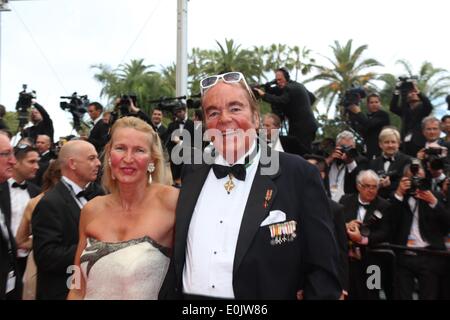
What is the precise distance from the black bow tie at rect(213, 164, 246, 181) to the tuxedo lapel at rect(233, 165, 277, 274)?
0.21 ft

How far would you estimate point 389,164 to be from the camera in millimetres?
6746

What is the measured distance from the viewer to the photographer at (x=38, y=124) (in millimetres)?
9492

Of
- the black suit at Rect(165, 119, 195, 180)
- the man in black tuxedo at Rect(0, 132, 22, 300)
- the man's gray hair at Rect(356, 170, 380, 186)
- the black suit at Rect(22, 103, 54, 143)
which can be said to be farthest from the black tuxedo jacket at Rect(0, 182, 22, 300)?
the black suit at Rect(22, 103, 54, 143)

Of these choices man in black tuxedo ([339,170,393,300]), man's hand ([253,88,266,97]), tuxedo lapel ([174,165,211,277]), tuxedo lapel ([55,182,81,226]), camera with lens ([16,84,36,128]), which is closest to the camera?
tuxedo lapel ([174,165,211,277])

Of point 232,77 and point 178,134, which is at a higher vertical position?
point 232,77

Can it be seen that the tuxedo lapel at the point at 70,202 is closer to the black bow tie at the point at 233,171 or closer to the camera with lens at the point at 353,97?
the black bow tie at the point at 233,171

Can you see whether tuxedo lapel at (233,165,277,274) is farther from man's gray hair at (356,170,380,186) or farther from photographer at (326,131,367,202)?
photographer at (326,131,367,202)

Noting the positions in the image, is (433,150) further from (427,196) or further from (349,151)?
(349,151)

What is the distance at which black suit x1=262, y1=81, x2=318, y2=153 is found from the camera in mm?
7117

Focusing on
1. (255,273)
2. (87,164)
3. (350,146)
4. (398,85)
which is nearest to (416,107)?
(398,85)

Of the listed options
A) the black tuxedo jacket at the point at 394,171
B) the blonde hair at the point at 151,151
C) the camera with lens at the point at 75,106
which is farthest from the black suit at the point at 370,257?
the camera with lens at the point at 75,106

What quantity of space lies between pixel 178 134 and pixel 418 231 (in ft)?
12.4

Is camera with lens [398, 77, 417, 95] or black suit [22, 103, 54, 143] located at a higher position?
camera with lens [398, 77, 417, 95]

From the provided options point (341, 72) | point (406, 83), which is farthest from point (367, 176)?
point (341, 72)
